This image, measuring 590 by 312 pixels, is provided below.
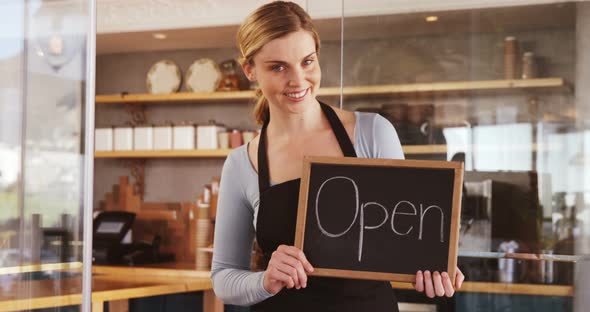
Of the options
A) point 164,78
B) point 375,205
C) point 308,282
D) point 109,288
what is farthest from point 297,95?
point 164,78

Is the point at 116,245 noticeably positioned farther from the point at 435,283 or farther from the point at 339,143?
the point at 435,283

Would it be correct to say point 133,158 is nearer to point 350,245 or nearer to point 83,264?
point 83,264

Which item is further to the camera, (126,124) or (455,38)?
(126,124)

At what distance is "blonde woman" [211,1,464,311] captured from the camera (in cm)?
134

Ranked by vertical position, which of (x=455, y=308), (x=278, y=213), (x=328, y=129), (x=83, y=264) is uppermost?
(x=328, y=129)

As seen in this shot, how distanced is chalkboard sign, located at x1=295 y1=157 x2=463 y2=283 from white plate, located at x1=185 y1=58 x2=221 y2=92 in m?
3.39

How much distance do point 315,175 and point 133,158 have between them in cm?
389

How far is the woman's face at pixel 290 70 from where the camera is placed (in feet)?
4.40

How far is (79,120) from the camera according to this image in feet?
5.69

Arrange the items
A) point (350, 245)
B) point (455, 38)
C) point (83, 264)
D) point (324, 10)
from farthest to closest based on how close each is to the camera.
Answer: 1. point (455, 38)
2. point (324, 10)
3. point (83, 264)
4. point (350, 245)

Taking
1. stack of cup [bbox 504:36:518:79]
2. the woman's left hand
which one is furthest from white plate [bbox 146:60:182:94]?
the woman's left hand

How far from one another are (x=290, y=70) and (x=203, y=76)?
3.39m

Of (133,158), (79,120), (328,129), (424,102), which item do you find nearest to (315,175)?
(328,129)

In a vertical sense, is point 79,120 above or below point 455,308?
above
